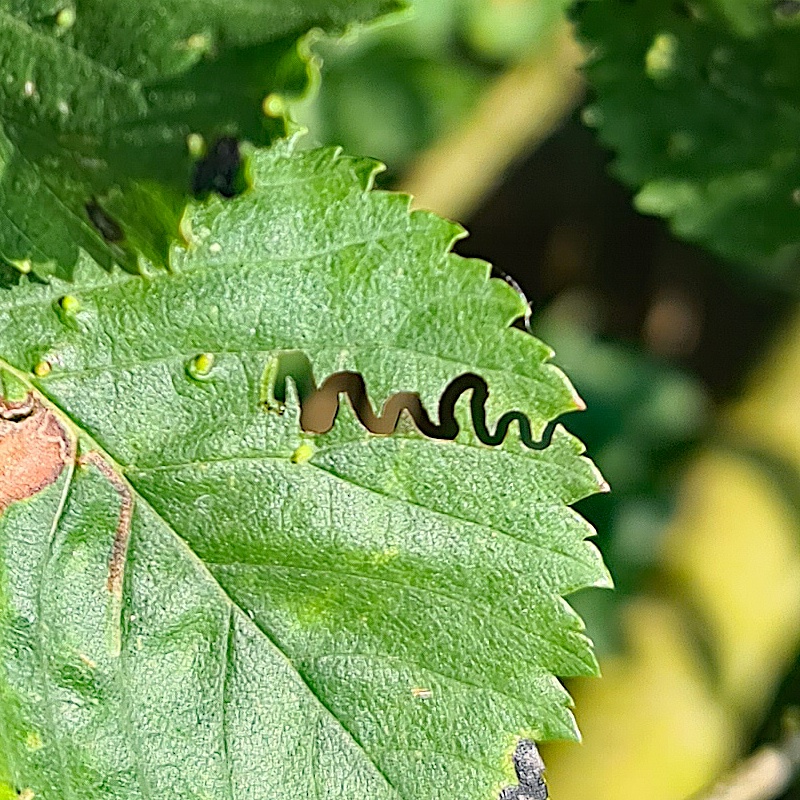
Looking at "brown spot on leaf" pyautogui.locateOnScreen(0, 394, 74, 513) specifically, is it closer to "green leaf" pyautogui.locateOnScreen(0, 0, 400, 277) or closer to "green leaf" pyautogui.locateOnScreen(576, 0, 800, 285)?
"green leaf" pyautogui.locateOnScreen(0, 0, 400, 277)

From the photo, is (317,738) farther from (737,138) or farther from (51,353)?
(737,138)

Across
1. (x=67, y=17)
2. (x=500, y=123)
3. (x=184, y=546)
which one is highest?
(x=500, y=123)

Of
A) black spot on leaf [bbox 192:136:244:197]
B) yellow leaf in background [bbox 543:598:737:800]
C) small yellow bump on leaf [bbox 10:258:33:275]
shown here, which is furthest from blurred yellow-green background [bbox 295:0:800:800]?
small yellow bump on leaf [bbox 10:258:33:275]

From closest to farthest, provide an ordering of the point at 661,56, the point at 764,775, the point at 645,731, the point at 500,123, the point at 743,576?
the point at 661,56 → the point at 764,775 → the point at 645,731 → the point at 743,576 → the point at 500,123

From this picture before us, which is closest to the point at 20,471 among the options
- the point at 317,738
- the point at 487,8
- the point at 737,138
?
the point at 317,738

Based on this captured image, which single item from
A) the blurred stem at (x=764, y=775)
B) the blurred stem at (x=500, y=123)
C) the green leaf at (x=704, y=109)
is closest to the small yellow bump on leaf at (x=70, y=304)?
the green leaf at (x=704, y=109)

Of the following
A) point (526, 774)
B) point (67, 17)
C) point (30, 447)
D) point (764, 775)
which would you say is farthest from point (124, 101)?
point (764, 775)

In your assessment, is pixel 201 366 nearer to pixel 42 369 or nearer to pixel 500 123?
pixel 42 369
